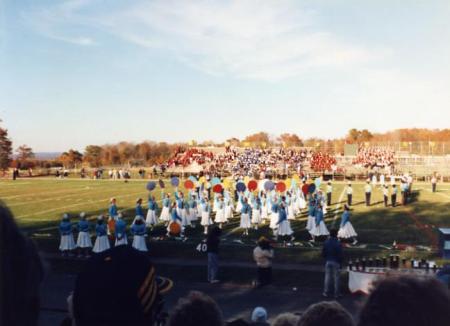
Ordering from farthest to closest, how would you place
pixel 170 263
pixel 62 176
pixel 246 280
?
pixel 62 176 → pixel 170 263 → pixel 246 280

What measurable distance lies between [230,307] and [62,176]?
49.4 m

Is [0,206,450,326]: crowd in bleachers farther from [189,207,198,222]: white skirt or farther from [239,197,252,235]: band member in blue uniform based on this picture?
[189,207,198,222]: white skirt

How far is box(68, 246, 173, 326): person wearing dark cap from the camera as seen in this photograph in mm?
1727

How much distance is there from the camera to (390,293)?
159cm

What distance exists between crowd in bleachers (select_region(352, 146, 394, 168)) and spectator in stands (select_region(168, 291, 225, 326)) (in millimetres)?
49192

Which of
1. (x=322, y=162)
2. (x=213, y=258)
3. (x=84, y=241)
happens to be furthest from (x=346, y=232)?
(x=322, y=162)

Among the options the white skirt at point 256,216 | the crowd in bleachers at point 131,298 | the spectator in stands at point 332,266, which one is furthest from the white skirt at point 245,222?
the crowd in bleachers at point 131,298

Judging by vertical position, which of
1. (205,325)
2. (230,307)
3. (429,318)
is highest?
(429,318)

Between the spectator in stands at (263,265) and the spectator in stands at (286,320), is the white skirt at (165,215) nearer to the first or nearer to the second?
the spectator in stands at (263,265)

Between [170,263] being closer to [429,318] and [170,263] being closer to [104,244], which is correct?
[104,244]

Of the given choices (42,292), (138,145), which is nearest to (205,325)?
(42,292)

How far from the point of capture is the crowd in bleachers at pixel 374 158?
49.5 metres

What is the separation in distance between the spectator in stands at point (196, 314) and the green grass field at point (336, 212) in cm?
1075

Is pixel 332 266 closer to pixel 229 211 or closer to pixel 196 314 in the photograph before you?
pixel 196 314
